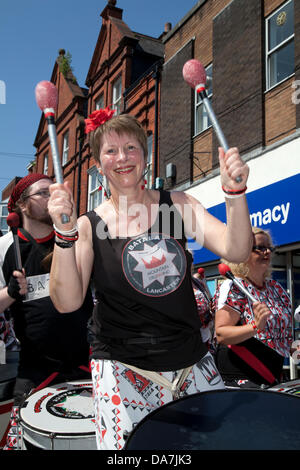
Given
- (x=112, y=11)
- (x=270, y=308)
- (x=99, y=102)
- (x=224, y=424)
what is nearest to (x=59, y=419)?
(x=224, y=424)

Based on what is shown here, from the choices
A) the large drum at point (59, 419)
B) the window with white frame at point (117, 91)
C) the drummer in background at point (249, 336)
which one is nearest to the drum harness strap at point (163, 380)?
the large drum at point (59, 419)

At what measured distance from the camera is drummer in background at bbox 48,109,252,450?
1.54 m

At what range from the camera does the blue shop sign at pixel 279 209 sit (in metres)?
7.02

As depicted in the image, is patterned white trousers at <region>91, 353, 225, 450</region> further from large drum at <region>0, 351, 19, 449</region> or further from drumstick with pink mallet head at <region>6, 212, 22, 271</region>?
drumstick with pink mallet head at <region>6, 212, 22, 271</region>

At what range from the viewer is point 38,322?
8.73ft

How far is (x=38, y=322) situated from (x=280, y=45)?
8.24 meters

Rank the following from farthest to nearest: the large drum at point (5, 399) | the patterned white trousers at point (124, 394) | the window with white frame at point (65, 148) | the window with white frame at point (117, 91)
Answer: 1. the window with white frame at point (65, 148)
2. the window with white frame at point (117, 91)
3. the large drum at point (5, 399)
4. the patterned white trousers at point (124, 394)

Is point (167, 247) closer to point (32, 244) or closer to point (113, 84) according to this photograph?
point (32, 244)

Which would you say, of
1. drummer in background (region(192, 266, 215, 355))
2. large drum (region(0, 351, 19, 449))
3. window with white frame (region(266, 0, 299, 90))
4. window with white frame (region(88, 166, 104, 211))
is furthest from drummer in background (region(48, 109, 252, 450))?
window with white frame (region(88, 166, 104, 211))

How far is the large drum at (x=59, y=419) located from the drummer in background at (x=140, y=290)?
34 centimetres

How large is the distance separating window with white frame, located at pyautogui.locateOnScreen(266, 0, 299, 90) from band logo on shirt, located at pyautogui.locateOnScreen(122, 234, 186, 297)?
7.98 m

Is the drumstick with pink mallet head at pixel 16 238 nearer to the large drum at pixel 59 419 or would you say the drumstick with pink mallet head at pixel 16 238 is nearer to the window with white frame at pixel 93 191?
the large drum at pixel 59 419

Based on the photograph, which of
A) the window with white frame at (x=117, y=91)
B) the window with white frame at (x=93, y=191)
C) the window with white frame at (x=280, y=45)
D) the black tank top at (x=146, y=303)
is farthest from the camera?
the window with white frame at (x=93, y=191)
